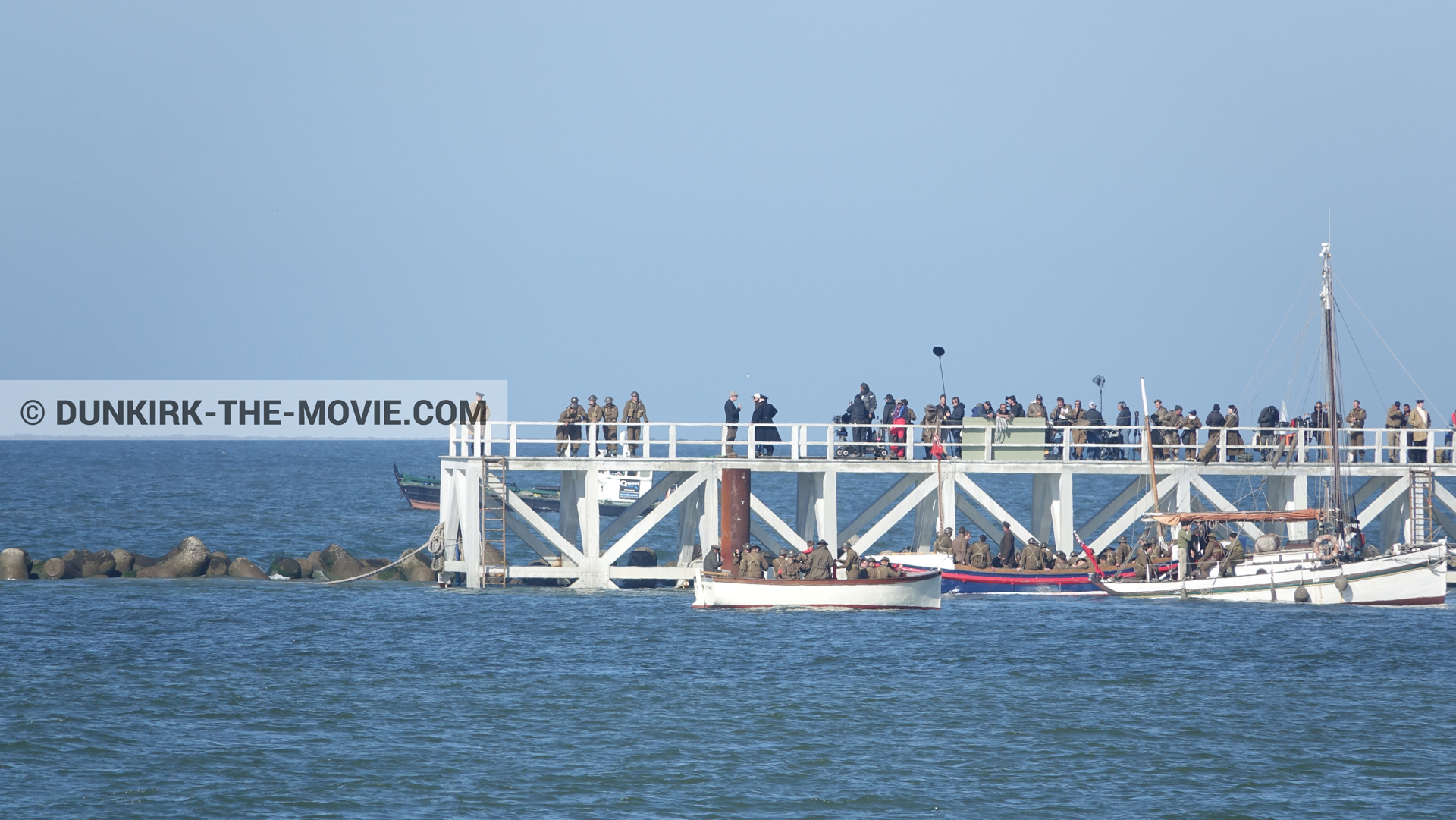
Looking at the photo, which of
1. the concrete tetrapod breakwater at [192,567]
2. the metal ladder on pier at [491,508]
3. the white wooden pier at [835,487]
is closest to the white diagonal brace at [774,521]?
the white wooden pier at [835,487]

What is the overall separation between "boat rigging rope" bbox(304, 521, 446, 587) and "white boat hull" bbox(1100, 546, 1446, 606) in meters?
16.2

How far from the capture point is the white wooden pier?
37.8 metres

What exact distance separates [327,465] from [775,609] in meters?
147

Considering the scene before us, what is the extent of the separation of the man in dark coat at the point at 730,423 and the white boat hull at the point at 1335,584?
9.57m

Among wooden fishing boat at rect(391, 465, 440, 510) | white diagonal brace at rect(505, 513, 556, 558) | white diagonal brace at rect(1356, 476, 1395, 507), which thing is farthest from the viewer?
wooden fishing boat at rect(391, 465, 440, 510)

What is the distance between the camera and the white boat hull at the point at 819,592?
35.5 metres

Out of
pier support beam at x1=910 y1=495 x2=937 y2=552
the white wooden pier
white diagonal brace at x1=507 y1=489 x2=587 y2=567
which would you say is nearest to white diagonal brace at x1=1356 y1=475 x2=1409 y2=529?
the white wooden pier

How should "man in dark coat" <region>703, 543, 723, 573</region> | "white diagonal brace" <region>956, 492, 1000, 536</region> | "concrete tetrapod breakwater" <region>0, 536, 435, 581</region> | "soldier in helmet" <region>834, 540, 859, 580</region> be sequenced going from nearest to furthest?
"soldier in helmet" <region>834, 540, 859, 580</region> → "man in dark coat" <region>703, 543, 723, 573</region> → "white diagonal brace" <region>956, 492, 1000, 536</region> → "concrete tetrapod breakwater" <region>0, 536, 435, 581</region>

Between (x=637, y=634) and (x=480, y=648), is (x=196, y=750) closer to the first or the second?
(x=480, y=648)

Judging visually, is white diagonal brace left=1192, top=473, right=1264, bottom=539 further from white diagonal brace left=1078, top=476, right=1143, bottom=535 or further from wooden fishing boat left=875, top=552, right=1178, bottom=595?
wooden fishing boat left=875, top=552, right=1178, bottom=595

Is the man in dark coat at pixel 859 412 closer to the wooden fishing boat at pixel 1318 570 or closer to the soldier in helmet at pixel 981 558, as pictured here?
the soldier in helmet at pixel 981 558

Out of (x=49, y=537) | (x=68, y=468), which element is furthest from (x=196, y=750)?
(x=68, y=468)

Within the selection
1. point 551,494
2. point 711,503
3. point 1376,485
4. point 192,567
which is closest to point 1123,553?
point 1376,485

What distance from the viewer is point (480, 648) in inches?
1261
